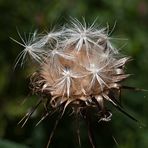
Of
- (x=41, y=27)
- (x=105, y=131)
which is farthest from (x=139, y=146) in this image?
(x=41, y=27)

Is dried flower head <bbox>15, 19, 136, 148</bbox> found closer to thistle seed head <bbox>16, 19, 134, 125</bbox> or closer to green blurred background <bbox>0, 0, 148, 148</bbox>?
thistle seed head <bbox>16, 19, 134, 125</bbox>

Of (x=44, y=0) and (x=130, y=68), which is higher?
(x=44, y=0)

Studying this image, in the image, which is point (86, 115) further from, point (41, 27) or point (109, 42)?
point (41, 27)

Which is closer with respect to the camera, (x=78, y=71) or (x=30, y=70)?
(x=78, y=71)

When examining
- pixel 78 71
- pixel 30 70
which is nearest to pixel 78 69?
pixel 78 71

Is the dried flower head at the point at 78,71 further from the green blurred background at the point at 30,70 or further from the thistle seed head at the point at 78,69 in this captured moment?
the green blurred background at the point at 30,70

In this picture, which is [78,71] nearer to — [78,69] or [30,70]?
[78,69]
